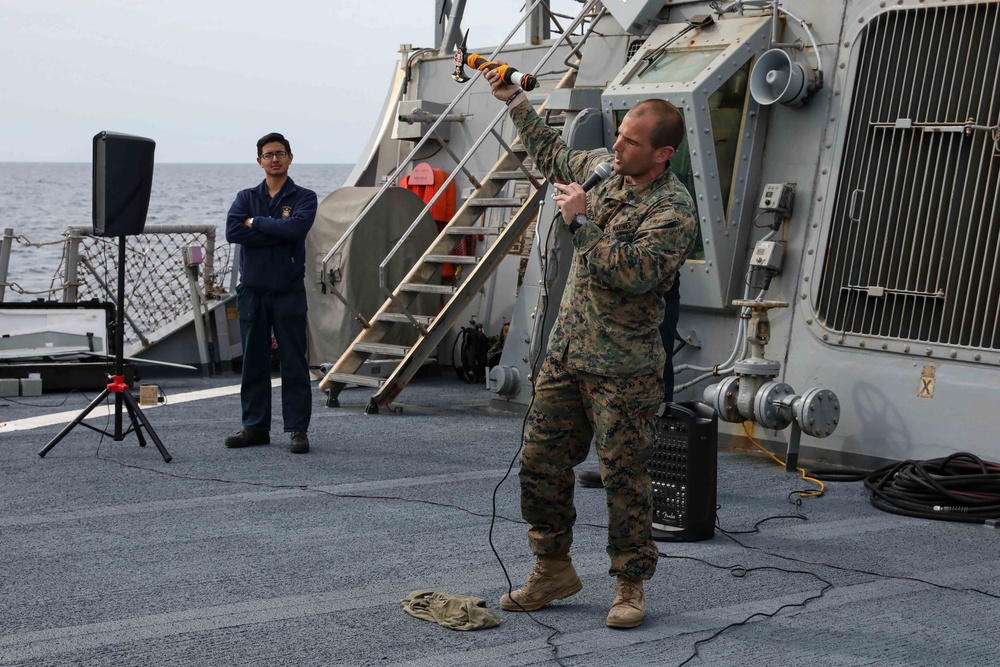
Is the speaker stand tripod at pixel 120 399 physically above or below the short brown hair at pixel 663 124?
below

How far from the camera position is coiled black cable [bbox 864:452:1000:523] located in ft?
20.9

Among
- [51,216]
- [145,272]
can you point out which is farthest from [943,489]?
[51,216]

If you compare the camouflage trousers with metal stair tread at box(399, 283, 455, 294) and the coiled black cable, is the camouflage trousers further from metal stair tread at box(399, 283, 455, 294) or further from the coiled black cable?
metal stair tread at box(399, 283, 455, 294)

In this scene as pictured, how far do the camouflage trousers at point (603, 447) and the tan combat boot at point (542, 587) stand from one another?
193 millimetres

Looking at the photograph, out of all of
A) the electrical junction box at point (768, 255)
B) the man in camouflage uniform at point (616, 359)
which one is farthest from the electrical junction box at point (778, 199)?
the man in camouflage uniform at point (616, 359)

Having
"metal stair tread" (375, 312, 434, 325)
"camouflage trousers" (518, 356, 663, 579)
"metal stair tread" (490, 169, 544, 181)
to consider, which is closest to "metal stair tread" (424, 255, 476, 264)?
"metal stair tread" (375, 312, 434, 325)

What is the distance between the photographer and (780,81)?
7.75 metres

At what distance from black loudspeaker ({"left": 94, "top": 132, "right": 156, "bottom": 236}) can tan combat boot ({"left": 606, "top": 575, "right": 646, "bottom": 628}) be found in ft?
14.7

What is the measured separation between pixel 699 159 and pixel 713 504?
9.47 feet

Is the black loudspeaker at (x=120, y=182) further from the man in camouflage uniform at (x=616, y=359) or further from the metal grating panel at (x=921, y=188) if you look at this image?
the metal grating panel at (x=921, y=188)

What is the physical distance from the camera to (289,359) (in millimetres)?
8062

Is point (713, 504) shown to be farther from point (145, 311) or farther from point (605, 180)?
point (145, 311)

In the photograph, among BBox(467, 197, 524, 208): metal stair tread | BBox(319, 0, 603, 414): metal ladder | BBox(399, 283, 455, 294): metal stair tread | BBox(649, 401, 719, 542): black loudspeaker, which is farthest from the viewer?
BBox(467, 197, 524, 208): metal stair tread

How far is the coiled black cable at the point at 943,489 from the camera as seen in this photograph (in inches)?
251
